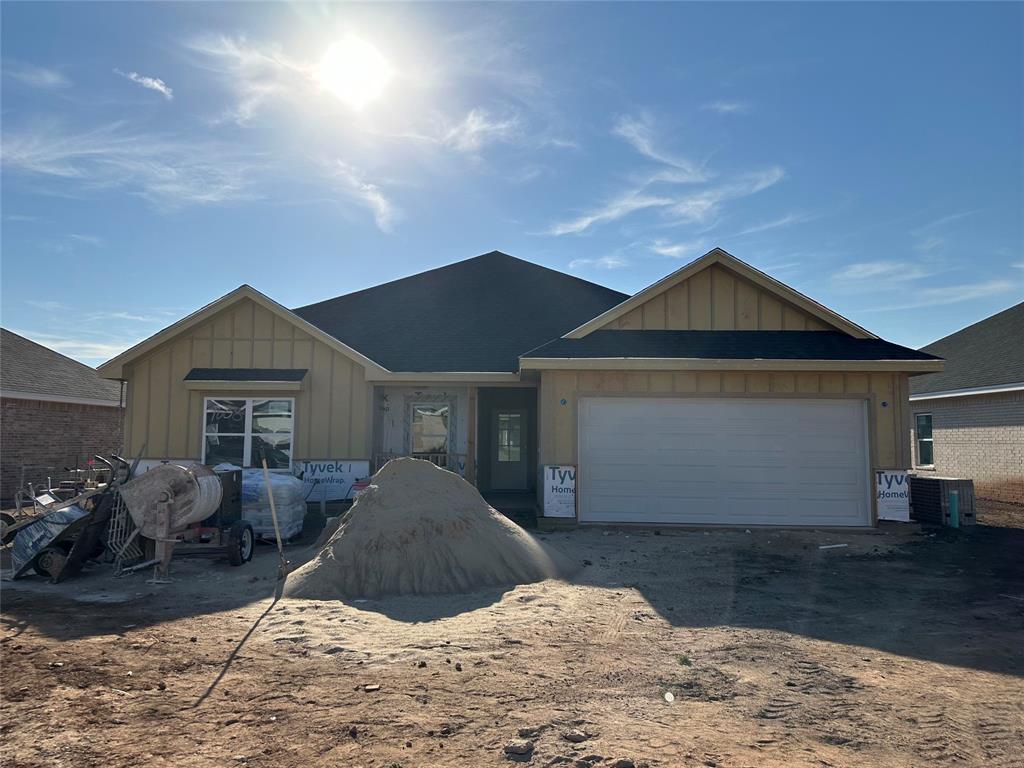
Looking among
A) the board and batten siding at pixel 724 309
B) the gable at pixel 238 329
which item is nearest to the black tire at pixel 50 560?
the gable at pixel 238 329

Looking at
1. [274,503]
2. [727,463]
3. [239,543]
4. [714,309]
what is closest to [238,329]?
[274,503]

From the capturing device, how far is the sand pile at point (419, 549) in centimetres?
755

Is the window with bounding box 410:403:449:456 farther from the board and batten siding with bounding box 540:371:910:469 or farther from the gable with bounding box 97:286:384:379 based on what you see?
the board and batten siding with bounding box 540:371:910:469

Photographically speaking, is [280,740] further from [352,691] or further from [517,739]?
[517,739]

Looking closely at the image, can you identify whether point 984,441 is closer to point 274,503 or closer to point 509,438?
point 509,438

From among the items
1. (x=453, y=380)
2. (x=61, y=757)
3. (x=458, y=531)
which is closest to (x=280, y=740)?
(x=61, y=757)

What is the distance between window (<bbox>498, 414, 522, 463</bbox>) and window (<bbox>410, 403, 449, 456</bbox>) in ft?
9.62

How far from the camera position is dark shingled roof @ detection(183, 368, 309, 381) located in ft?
44.7

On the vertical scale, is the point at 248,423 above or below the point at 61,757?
above

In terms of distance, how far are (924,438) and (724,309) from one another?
42.5ft

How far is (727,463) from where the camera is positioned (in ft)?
40.1

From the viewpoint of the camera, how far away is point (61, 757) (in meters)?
3.72

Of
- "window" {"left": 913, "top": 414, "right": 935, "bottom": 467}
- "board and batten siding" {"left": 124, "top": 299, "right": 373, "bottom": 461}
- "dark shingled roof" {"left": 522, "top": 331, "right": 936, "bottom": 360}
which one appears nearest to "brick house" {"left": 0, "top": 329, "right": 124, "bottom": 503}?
"board and batten siding" {"left": 124, "top": 299, "right": 373, "bottom": 461}

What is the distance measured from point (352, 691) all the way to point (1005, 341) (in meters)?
22.5
